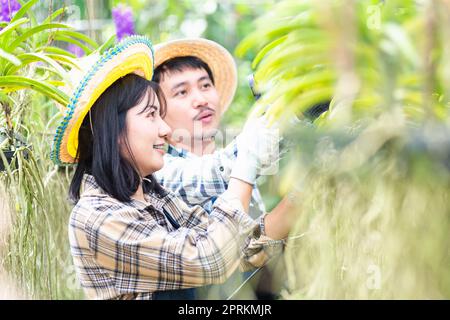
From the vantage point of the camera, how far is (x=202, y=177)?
1903 millimetres

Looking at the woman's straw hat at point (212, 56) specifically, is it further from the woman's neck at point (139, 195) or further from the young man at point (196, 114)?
the woman's neck at point (139, 195)

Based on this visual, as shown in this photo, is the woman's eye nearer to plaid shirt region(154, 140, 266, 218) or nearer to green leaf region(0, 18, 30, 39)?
plaid shirt region(154, 140, 266, 218)

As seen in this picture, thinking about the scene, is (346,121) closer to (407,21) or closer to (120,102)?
(407,21)

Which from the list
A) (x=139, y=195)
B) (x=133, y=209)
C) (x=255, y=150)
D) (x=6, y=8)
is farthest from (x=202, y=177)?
(x=6, y=8)

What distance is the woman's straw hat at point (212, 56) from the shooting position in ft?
7.30

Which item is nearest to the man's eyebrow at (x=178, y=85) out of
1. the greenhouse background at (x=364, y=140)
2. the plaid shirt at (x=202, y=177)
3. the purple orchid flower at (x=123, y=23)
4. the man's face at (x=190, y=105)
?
the man's face at (x=190, y=105)

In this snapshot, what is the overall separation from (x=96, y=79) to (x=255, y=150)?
0.40 m

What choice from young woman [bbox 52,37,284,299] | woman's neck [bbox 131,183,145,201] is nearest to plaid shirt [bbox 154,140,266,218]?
young woman [bbox 52,37,284,299]

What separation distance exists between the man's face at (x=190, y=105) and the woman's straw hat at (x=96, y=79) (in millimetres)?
477

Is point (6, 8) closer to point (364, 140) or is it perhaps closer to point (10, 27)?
point (10, 27)

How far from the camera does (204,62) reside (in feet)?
7.68

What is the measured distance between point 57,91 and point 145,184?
31cm

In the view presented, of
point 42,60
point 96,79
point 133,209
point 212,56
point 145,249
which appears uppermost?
point 212,56
